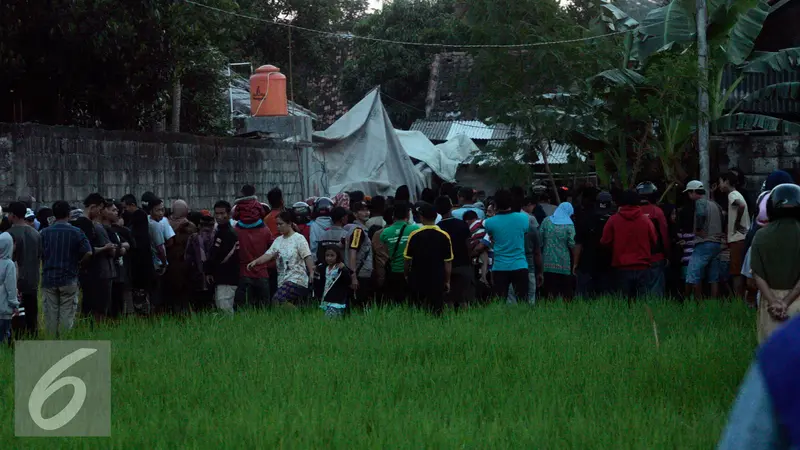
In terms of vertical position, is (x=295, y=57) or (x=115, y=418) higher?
(x=295, y=57)

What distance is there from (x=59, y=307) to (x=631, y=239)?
253 inches

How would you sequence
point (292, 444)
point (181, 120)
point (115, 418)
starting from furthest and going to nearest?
point (181, 120), point (115, 418), point (292, 444)

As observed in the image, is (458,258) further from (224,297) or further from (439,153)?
(439,153)

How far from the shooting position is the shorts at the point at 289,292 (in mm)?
12492

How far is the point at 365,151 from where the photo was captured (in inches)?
1040

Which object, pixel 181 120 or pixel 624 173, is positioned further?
pixel 181 120

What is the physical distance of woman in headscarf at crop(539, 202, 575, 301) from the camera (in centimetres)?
1415

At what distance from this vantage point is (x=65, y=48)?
63.1 feet

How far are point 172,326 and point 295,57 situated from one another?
26.2m

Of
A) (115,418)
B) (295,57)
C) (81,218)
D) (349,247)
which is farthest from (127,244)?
(295,57)

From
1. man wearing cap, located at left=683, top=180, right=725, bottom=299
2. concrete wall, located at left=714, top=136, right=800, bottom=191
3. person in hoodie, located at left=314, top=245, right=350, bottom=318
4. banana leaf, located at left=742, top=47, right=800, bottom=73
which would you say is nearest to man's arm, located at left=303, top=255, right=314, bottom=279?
person in hoodie, located at left=314, top=245, right=350, bottom=318

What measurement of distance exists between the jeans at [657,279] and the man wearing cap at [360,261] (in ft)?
11.0

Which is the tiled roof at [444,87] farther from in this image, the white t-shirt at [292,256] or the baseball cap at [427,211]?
the baseball cap at [427,211]

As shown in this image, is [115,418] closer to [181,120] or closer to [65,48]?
[65,48]
